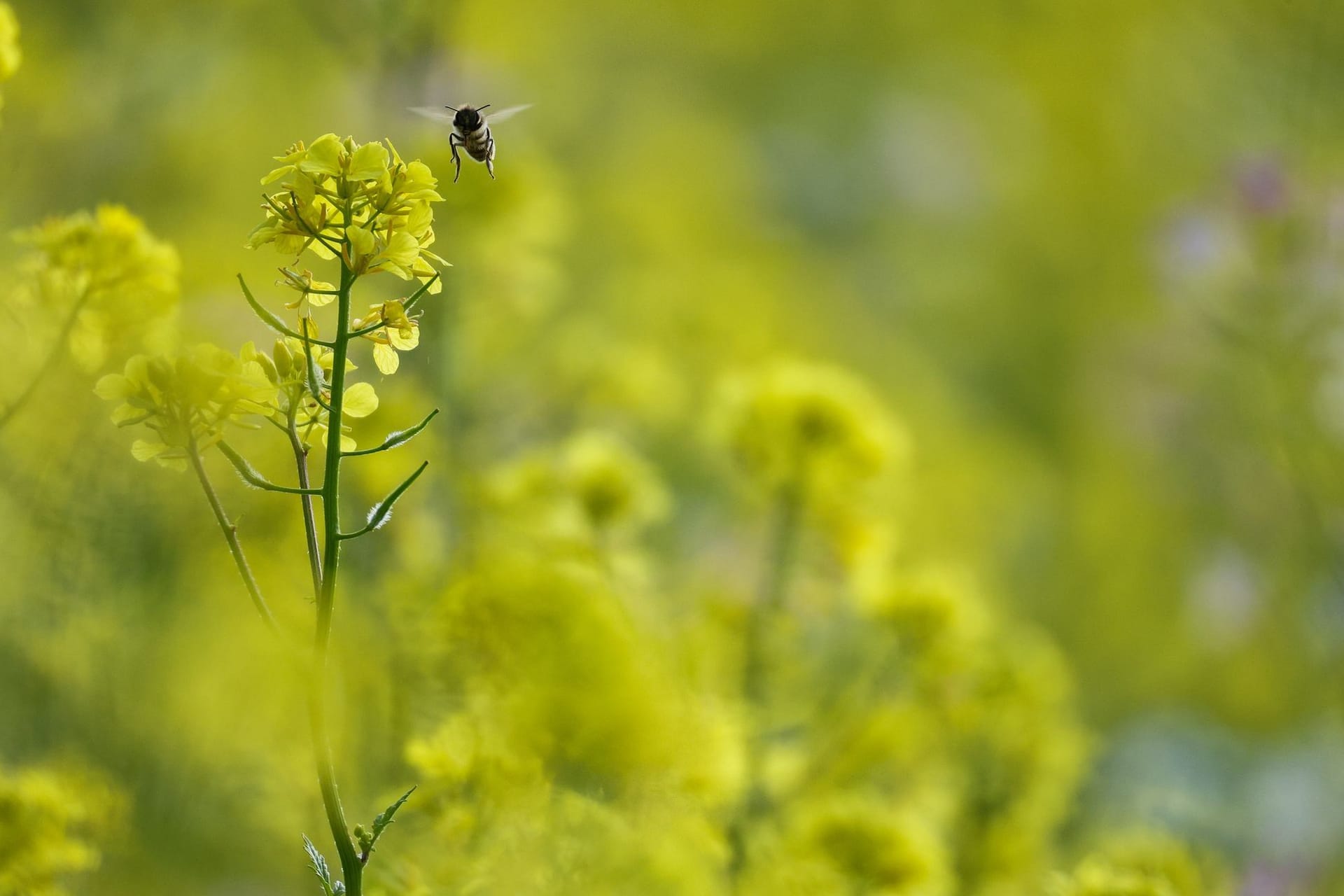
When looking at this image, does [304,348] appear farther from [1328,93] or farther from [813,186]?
[813,186]

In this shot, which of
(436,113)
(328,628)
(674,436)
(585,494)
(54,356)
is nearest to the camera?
(328,628)

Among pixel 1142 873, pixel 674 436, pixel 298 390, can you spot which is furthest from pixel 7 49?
pixel 674 436

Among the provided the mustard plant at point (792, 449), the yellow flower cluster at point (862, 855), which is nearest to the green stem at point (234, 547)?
the yellow flower cluster at point (862, 855)

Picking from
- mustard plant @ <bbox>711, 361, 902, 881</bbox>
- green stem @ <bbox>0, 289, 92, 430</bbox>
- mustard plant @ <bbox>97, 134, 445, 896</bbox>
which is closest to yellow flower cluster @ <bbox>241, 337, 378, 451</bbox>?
mustard plant @ <bbox>97, 134, 445, 896</bbox>

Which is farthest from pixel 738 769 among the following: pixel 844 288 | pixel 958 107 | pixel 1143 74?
pixel 958 107

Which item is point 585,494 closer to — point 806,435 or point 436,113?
point 806,435

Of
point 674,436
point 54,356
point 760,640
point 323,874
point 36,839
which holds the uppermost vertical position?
point 674,436

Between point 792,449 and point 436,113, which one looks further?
point 792,449

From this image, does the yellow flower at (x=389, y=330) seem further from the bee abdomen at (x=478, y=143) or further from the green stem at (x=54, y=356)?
the bee abdomen at (x=478, y=143)
